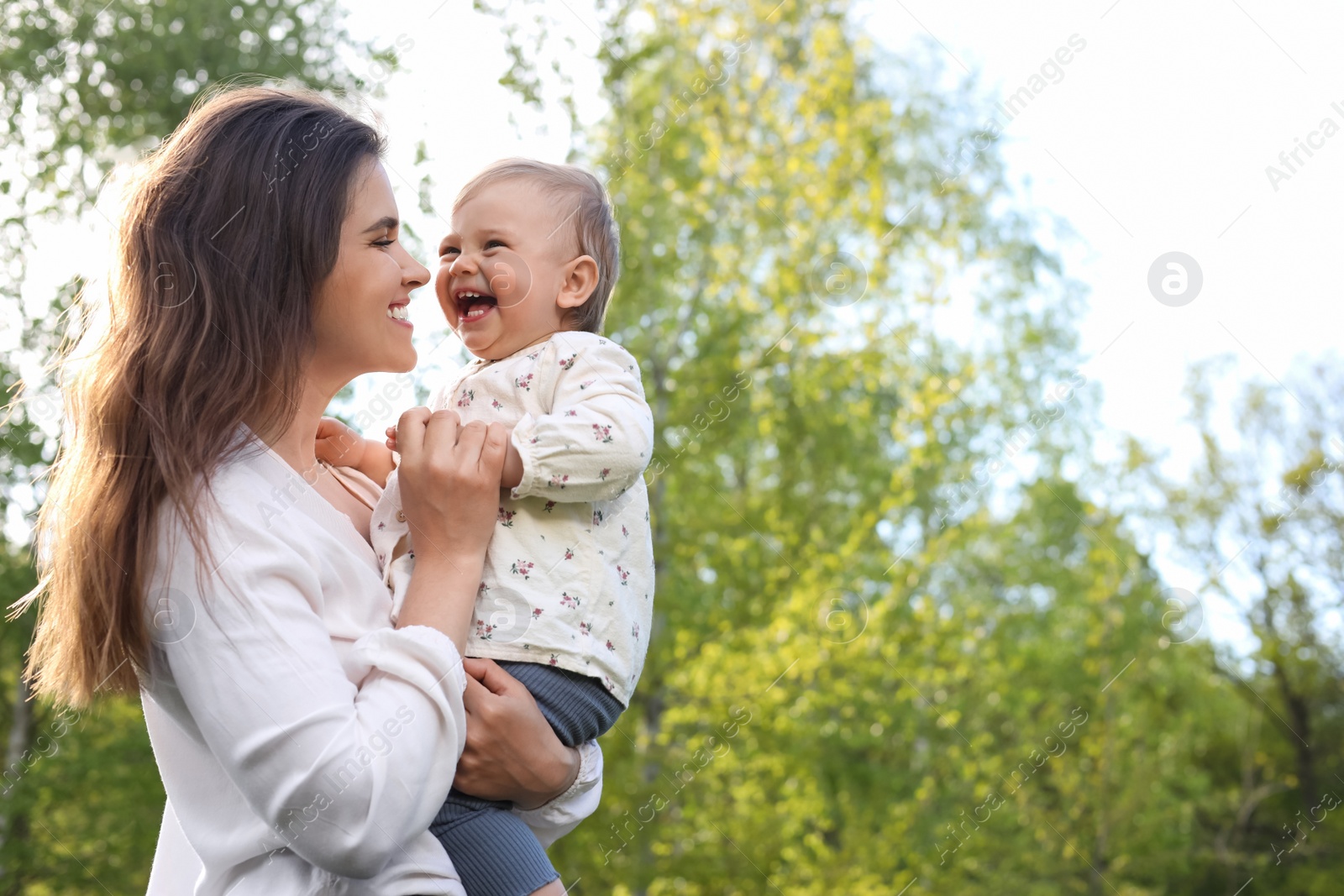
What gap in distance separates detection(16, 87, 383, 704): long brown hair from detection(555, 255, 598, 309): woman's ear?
0.42 meters

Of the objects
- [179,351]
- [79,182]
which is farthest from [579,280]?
[79,182]

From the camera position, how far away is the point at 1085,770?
12977 millimetres

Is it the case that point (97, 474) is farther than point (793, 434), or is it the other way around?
point (793, 434)

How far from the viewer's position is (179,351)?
1.55 metres

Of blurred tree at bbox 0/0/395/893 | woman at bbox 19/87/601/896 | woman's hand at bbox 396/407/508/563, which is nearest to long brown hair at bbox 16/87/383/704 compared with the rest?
woman at bbox 19/87/601/896

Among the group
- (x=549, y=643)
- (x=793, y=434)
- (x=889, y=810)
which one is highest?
(x=549, y=643)

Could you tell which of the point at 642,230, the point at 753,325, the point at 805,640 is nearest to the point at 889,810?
the point at 805,640

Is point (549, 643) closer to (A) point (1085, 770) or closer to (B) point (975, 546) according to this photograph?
(A) point (1085, 770)

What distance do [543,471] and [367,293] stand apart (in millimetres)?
379

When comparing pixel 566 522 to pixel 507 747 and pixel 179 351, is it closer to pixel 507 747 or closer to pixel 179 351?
pixel 507 747

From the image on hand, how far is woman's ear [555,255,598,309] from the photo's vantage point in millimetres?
2049

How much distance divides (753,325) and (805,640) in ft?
7.59

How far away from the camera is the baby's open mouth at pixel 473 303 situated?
6.52 ft
